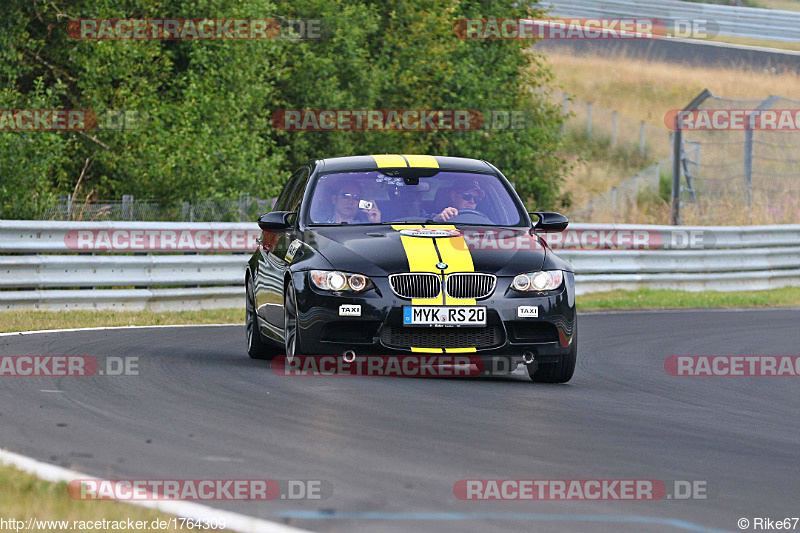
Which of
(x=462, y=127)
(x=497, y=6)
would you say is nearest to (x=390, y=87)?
(x=462, y=127)

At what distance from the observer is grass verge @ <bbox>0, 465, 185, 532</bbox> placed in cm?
500

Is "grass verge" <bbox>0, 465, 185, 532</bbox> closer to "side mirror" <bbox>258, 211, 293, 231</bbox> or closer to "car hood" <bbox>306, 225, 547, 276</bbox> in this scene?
"car hood" <bbox>306, 225, 547, 276</bbox>

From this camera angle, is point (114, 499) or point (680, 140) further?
point (680, 140)

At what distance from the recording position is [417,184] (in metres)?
11.0

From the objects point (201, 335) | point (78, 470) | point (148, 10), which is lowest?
point (201, 335)

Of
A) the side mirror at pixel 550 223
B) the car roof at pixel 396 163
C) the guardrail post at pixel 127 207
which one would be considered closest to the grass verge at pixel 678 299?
the guardrail post at pixel 127 207

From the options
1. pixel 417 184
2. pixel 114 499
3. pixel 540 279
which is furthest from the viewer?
pixel 417 184

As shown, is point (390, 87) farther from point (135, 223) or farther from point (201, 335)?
point (201, 335)

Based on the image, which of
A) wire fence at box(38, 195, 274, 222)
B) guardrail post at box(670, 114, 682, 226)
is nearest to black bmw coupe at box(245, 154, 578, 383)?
wire fence at box(38, 195, 274, 222)

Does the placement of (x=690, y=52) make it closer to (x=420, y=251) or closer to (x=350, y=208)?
(x=350, y=208)

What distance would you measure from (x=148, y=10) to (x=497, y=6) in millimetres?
10407

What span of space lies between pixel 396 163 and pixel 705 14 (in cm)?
4267

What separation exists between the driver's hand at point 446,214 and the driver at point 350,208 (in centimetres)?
44

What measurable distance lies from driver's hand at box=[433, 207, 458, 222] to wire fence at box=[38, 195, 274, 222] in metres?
8.90
